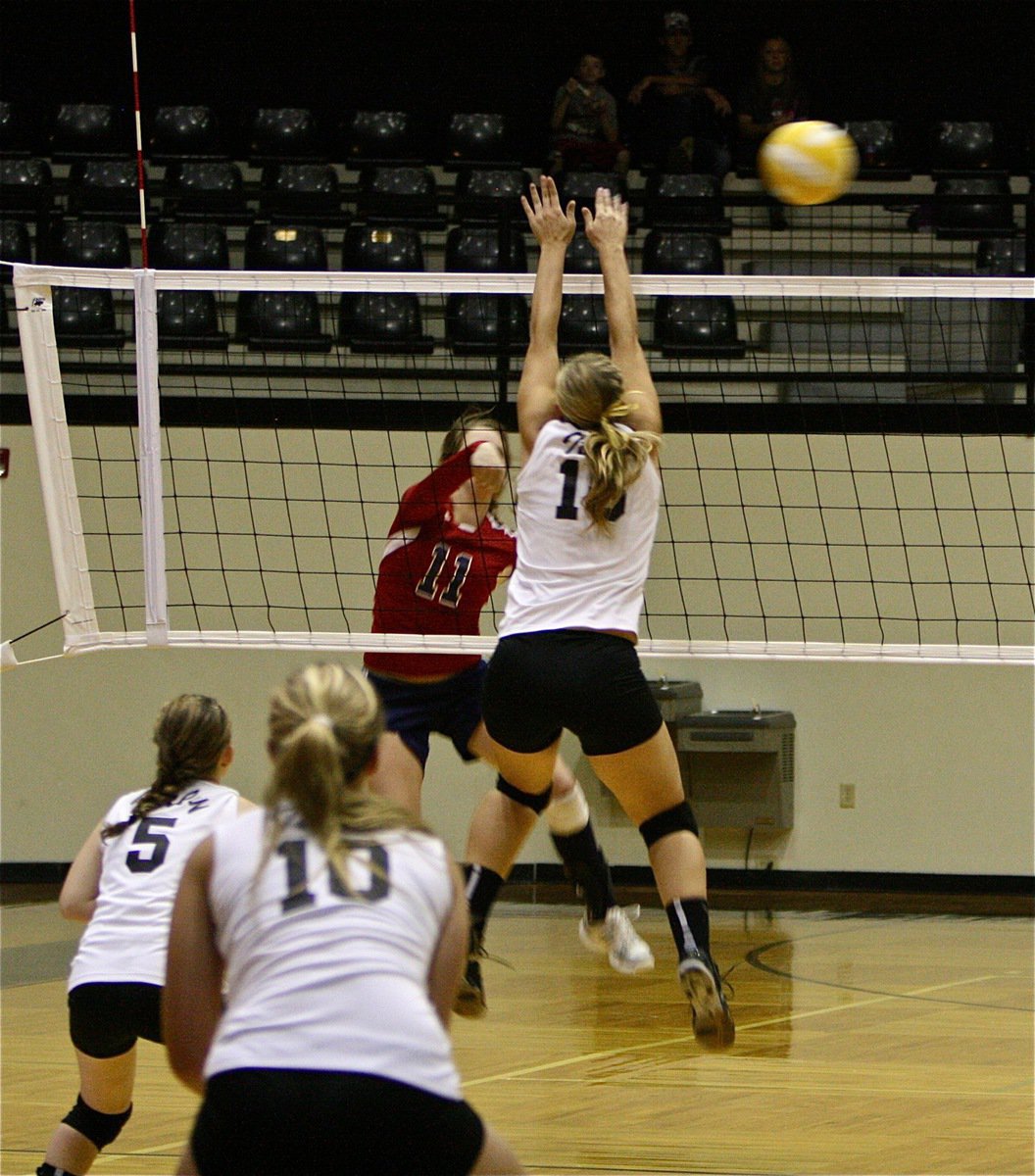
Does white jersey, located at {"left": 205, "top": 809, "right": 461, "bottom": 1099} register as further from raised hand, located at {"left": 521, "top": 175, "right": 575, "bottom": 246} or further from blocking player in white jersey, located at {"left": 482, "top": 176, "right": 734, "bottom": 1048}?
raised hand, located at {"left": 521, "top": 175, "right": 575, "bottom": 246}

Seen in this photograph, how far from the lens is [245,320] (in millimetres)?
9805

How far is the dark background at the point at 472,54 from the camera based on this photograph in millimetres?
12477

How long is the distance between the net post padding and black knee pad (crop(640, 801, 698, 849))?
76.7 inches

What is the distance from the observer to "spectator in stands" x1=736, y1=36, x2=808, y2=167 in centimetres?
1124

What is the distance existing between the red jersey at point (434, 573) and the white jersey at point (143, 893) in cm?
151

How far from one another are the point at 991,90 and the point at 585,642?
387 inches

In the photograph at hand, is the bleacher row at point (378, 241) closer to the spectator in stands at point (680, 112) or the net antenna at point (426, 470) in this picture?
the net antenna at point (426, 470)

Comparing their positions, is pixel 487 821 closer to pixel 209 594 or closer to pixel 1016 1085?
pixel 1016 1085

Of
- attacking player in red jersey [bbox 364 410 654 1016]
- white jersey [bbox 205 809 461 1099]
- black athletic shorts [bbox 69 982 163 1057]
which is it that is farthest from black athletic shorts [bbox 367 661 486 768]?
white jersey [bbox 205 809 461 1099]

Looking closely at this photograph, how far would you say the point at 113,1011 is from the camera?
151 inches

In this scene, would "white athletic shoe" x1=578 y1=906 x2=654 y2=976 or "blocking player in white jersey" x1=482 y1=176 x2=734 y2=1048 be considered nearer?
"blocking player in white jersey" x1=482 y1=176 x2=734 y2=1048

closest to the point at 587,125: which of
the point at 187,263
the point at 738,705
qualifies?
the point at 187,263

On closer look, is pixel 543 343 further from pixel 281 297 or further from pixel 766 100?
pixel 766 100

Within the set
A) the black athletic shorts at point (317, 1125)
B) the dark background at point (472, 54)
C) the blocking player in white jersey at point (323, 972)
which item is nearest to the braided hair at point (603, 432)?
the blocking player in white jersey at point (323, 972)
